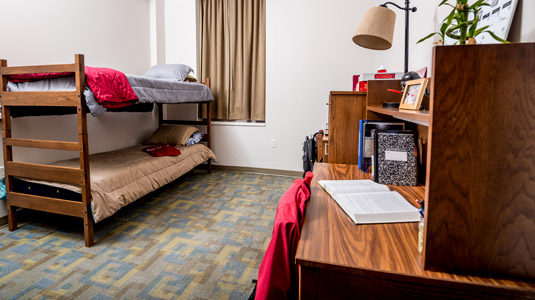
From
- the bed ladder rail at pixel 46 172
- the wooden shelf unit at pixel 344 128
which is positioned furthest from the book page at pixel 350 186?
the bed ladder rail at pixel 46 172

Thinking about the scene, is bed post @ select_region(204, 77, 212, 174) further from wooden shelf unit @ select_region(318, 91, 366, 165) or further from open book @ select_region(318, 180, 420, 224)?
open book @ select_region(318, 180, 420, 224)

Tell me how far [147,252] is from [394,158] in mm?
1561

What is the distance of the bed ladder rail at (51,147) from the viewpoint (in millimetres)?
1908

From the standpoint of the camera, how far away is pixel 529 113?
0.53m

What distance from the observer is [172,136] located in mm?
3561

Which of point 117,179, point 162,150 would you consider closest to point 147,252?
point 117,179

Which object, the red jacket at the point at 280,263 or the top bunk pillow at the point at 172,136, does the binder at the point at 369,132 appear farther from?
the top bunk pillow at the point at 172,136

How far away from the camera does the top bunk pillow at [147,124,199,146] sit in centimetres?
352

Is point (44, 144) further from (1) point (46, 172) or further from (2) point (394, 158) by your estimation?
(2) point (394, 158)

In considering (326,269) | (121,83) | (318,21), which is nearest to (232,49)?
A: (318,21)

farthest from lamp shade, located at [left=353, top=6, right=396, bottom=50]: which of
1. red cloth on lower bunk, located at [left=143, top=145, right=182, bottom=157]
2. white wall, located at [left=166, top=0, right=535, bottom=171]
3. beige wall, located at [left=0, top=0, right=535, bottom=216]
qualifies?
red cloth on lower bunk, located at [left=143, top=145, right=182, bottom=157]

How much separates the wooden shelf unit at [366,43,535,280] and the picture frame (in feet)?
1.50

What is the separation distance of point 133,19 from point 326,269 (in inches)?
151

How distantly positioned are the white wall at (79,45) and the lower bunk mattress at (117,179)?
0.30 meters
